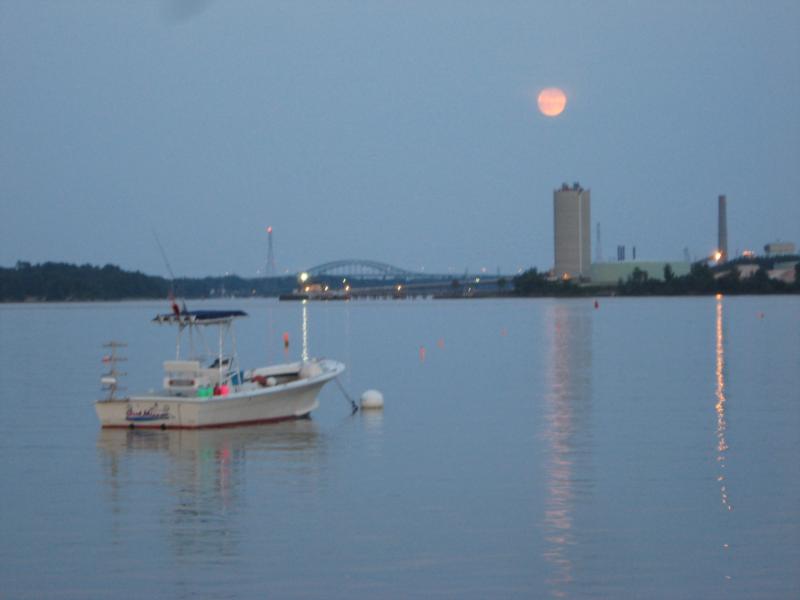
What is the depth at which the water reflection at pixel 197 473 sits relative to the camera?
15.2m

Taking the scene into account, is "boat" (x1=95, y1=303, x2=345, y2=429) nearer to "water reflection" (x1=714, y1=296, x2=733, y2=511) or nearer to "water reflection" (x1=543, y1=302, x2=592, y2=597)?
"water reflection" (x1=543, y1=302, x2=592, y2=597)

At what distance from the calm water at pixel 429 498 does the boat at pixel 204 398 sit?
404 millimetres

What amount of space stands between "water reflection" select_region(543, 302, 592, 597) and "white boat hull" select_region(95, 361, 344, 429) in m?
5.64

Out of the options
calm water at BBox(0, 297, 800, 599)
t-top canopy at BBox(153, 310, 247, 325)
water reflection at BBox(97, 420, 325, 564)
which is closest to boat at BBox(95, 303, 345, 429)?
t-top canopy at BBox(153, 310, 247, 325)

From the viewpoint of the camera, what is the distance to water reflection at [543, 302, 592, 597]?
13.8 meters

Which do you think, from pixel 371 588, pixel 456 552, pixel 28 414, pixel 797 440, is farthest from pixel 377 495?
pixel 28 414

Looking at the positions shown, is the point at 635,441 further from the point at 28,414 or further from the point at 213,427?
the point at 28,414

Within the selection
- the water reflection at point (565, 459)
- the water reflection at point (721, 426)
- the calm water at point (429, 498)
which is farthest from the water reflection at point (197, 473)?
the water reflection at point (721, 426)

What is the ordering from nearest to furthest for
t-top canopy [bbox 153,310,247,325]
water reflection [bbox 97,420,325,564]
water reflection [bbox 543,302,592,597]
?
water reflection [bbox 543,302,592,597], water reflection [bbox 97,420,325,564], t-top canopy [bbox 153,310,247,325]

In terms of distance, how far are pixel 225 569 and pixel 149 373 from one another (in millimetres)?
31599

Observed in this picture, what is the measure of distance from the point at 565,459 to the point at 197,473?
235 inches

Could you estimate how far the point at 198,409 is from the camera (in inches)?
972

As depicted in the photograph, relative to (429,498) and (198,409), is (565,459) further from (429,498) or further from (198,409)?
(198,409)

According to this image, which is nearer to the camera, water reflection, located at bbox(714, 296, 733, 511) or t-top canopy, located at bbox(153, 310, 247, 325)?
water reflection, located at bbox(714, 296, 733, 511)
